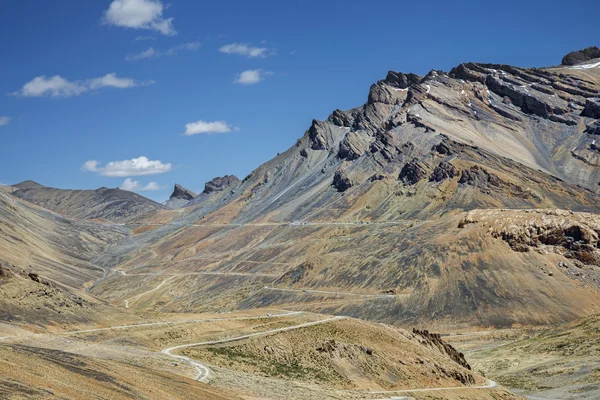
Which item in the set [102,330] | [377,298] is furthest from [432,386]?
[377,298]

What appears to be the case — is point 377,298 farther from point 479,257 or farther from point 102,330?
point 102,330

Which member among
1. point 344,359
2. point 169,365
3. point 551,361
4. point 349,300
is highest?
point 169,365

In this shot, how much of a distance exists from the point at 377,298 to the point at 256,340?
221 feet

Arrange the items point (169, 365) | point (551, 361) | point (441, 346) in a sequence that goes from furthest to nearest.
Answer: point (551, 361) → point (441, 346) → point (169, 365)

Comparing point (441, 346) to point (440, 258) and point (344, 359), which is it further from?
point (440, 258)

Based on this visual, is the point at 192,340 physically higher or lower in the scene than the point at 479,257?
lower

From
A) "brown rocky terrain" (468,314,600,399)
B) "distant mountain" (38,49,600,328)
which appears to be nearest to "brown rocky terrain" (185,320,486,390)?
"brown rocky terrain" (468,314,600,399)

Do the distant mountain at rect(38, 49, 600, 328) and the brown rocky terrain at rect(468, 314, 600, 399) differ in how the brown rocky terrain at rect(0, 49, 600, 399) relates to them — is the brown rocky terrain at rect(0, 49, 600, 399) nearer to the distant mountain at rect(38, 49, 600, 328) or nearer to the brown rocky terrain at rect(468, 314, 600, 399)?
the distant mountain at rect(38, 49, 600, 328)

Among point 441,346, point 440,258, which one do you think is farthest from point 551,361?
point 440,258

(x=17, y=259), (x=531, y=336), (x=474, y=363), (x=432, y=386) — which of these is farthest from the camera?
(x=17, y=259)

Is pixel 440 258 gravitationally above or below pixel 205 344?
above

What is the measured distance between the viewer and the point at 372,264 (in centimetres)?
14388

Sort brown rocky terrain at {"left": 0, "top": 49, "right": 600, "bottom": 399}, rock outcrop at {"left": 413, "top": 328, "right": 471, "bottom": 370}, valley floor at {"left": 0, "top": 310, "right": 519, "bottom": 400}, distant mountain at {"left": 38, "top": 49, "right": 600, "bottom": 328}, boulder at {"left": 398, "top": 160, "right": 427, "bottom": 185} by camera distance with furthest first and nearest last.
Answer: boulder at {"left": 398, "top": 160, "right": 427, "bottom": 185} < distant mountain at {"left": 38, "top": 49, "right": 600, "bottom": 328} < rock outcrop at {"left": 413, "top": 328, "right": 471, "bottom": 370} < brown rocky terrain at {"left": 0, "top": 49, "right": 600, "bottom": 399} < valley floor at {"left": 0, "top": 310, "right": 519, "bottom": 400}

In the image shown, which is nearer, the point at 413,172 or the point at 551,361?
the point at 551,361
